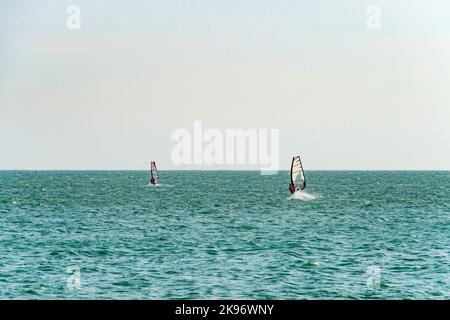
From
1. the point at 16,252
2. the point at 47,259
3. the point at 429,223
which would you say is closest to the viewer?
the point at 47,259

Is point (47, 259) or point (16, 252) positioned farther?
point (16, 252)

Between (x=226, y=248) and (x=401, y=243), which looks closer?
(x=226, y=248)

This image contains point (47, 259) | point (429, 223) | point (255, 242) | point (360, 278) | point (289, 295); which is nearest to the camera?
point (289, 295)

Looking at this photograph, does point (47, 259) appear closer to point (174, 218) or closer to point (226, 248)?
point (226, 248)

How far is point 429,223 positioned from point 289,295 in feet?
132

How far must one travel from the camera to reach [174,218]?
6631 centimetres
